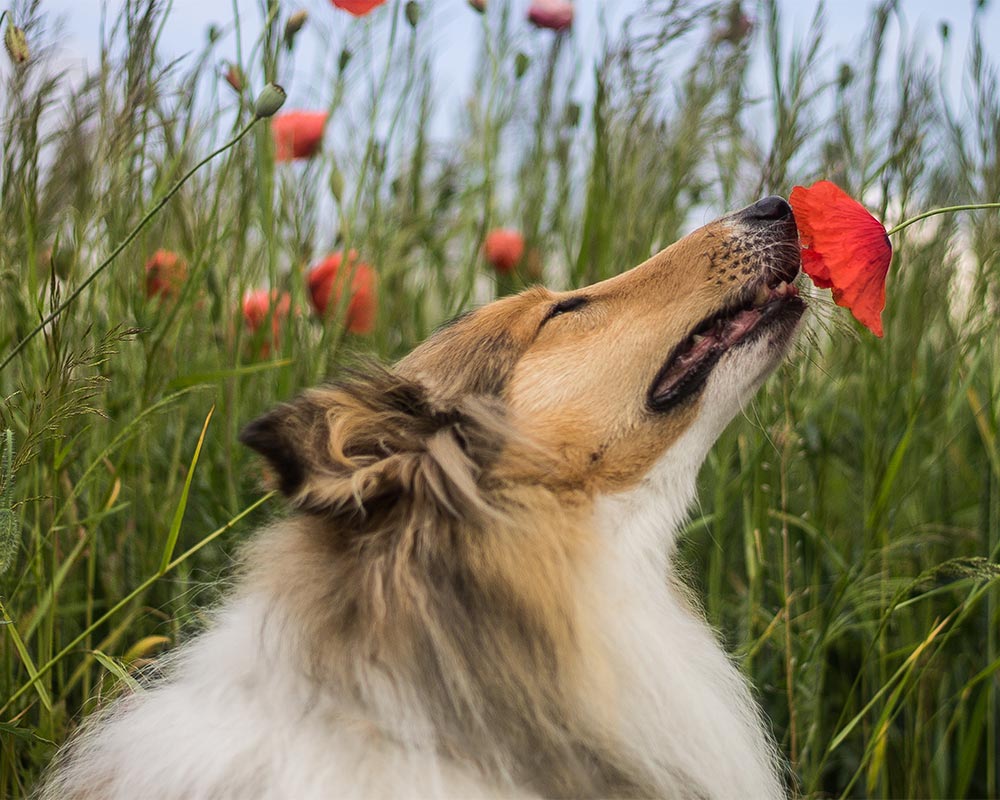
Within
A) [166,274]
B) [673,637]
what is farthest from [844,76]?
[166,274]

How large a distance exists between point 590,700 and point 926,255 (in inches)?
69.8

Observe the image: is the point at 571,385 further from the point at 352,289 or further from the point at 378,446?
the point at 352,289

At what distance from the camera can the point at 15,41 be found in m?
1.89

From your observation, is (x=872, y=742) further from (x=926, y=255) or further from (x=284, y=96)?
(x=284, y=96)

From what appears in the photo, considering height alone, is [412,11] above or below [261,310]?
above

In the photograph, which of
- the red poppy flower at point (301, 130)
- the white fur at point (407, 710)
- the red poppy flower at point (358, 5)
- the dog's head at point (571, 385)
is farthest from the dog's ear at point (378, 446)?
the red poppy flower at point (301, 130)

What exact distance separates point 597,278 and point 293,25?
116cm

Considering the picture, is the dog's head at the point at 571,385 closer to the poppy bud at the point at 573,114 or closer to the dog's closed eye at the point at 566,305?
the dog's closed eye at the point at 566,305

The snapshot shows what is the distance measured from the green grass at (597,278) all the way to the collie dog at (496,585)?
28 cm

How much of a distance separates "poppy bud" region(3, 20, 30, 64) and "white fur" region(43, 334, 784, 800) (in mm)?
1150

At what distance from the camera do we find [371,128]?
118 inches

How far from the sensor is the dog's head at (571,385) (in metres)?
1.86

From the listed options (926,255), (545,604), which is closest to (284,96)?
(545,604)

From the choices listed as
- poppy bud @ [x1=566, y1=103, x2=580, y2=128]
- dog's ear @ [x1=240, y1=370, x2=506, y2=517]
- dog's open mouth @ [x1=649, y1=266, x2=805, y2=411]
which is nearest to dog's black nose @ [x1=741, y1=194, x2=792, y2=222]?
dog's open mouth @ [x1=649, y1=266, x2=805, y2=411]
